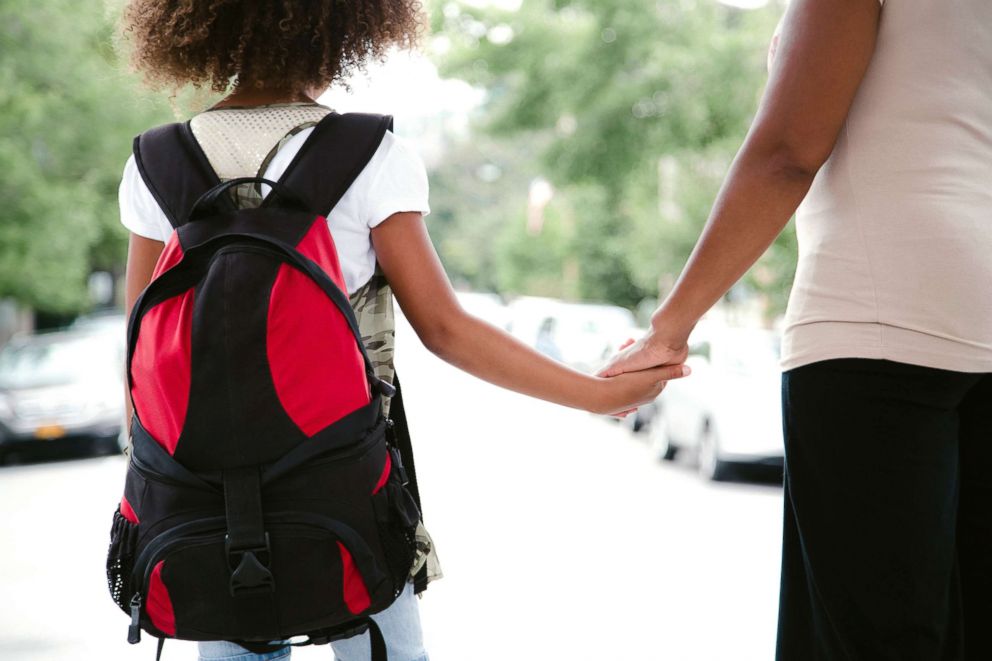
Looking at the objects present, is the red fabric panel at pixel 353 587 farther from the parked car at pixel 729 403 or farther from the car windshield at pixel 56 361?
the car windshield at pixel 56 361

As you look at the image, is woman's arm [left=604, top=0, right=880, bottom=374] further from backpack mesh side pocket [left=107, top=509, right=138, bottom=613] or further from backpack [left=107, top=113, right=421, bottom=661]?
backpack mesh side pocket [left=107, top=509, right=138, bottom=613]

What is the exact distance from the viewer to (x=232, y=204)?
1681mm

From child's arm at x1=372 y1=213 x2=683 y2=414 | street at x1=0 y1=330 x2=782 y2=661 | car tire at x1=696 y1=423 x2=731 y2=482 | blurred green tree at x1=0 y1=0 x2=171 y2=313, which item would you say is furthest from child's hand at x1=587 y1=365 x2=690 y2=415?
blurred green tree at x1=0 y1=0 x2=171 y2=313

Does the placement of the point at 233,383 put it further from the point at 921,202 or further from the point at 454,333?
the point at 921,202

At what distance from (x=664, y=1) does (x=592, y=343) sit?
6529 millimetres

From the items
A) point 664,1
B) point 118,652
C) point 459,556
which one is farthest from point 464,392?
point 118,652

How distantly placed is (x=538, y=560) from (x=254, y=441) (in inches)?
226

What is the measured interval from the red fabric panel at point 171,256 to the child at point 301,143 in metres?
0.13

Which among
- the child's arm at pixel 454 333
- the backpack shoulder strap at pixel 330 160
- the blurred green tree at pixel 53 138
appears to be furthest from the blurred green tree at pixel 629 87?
the backpack shoulder strap at pixel 330 160

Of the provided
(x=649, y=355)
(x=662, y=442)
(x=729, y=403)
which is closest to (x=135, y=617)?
(x=649, y=355)

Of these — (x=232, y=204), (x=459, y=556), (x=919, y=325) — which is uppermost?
(x=232, y=204)

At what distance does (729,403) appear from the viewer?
402 inches

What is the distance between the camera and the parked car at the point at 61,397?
12.2 metres

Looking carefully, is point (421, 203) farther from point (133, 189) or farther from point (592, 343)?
point (592, 343)
